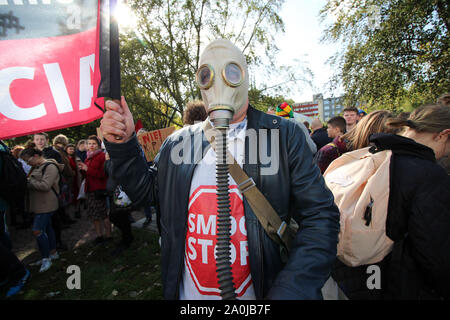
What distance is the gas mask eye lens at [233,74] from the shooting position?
128 centimetres

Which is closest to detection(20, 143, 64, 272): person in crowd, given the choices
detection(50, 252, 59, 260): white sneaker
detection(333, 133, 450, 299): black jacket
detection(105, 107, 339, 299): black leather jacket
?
detection(50, 252, 59, 260): white sneaker

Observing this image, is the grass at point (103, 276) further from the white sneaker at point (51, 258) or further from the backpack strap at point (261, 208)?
the backpack strap at point (261, 208)

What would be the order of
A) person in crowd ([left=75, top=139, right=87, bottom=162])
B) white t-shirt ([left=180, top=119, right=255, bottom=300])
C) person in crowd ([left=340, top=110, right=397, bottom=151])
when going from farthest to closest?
person in crowd ([left=75, top=139, right=87, bottom=162]) → person in crowd ([left=340, top=110, right=397, bottom=151]) → white t-shirt ([left=180, top=119, right=255, bottom=300])

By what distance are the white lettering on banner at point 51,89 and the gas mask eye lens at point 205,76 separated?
2.28 feet

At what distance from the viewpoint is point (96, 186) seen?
4582mm

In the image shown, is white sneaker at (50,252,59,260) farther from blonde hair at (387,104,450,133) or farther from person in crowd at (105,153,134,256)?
blonde hair at (387,104,450,133)

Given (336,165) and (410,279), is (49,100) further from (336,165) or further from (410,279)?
(410,279)

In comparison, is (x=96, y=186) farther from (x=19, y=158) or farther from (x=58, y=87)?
(x=58, y=87)

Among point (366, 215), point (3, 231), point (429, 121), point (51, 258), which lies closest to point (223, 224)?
point (366, 215)

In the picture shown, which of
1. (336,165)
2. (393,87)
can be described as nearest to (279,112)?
(336,165)

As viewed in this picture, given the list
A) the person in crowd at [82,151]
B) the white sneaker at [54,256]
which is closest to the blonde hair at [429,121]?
the white sneaker at [54,256]

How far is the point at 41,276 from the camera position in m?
3.98

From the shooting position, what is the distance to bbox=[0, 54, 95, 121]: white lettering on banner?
4.42 ft

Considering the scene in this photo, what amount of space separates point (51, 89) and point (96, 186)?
11.9 ft
